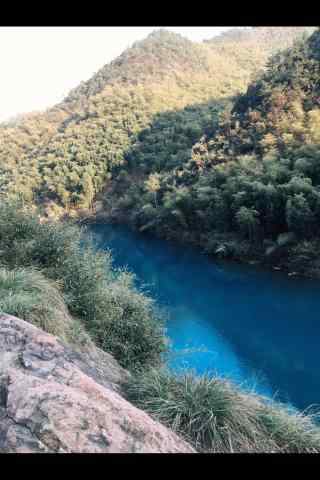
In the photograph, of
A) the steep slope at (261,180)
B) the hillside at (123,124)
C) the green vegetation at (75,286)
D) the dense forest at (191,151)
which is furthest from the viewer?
the hillside at (123,124)

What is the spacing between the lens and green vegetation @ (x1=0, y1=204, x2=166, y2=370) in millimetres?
6066

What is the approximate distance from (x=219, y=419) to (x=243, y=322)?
1185 cm

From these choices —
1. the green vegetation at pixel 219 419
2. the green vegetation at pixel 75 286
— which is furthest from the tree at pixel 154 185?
the green vegetation at pixel 219 419

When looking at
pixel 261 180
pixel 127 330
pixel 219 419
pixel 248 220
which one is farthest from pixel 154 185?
pixel 219 419

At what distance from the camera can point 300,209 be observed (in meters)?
19.3

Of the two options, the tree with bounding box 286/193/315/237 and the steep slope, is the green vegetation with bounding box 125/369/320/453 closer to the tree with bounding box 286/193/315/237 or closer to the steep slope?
the steep slope

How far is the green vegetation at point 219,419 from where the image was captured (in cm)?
326

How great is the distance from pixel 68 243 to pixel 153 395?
4937 mm

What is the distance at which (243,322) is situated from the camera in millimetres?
14891

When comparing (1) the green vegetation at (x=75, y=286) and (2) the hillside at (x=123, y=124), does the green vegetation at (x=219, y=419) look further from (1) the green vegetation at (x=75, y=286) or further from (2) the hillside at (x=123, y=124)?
(2) the hillside at (x=123, y=124)

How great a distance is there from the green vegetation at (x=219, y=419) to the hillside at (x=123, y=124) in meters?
32.1

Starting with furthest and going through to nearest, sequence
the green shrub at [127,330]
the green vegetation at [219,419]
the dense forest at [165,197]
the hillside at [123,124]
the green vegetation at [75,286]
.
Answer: the hillside at [123,124], the green shrub at [127,330], the green vegetation at [75,286], the dense forest at [165,197], the green vegetation at [219,419]
